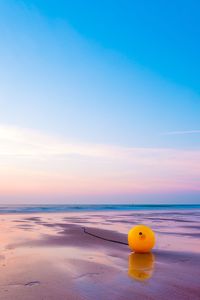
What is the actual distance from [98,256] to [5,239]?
12.5 ft

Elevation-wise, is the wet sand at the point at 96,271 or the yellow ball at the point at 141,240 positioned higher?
the yellow ball at the point at 141,240

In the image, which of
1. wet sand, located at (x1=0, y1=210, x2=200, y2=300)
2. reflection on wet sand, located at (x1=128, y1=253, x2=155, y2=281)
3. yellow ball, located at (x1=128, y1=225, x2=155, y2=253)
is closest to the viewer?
wet sand, located at (x1=0, y1=210, x2=200, y2=300)

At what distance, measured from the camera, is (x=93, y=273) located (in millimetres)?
5988

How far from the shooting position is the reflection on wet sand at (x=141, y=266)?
5.86 meters

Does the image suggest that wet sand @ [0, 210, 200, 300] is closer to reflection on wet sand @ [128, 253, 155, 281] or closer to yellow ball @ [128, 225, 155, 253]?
reflection on wet sand @ [128, 253, 155, 281]

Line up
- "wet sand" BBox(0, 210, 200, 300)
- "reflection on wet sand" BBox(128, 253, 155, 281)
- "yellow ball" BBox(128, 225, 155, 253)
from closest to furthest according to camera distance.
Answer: "wet sand" BBox(0, 210, 200, 300)
"reflection on wet sand" BBox(128, 253, 155, 281)
"yellow ball" BBox(128, 225, 155, 253)

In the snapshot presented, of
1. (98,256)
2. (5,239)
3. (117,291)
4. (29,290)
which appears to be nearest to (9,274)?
(29,290)

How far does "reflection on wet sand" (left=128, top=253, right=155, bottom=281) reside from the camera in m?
5.86

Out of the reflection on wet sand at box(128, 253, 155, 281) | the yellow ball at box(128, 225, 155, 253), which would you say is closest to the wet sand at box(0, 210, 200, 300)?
the reflection on wet sand at box(128, 253, 155, 281)

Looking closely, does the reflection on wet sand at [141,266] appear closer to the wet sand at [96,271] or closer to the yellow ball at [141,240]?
the wet sand at [96,271]

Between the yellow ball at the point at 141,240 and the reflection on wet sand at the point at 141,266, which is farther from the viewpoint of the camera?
the yellow ball at the point at 141,240

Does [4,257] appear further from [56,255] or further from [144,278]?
[144,278]

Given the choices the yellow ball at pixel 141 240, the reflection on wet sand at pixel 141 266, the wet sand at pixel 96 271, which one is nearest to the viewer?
the wet sand at pixel 96 271

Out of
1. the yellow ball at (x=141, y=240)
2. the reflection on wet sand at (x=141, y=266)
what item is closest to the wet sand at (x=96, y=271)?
the reflection on wet sand at (x=141, y=266)
